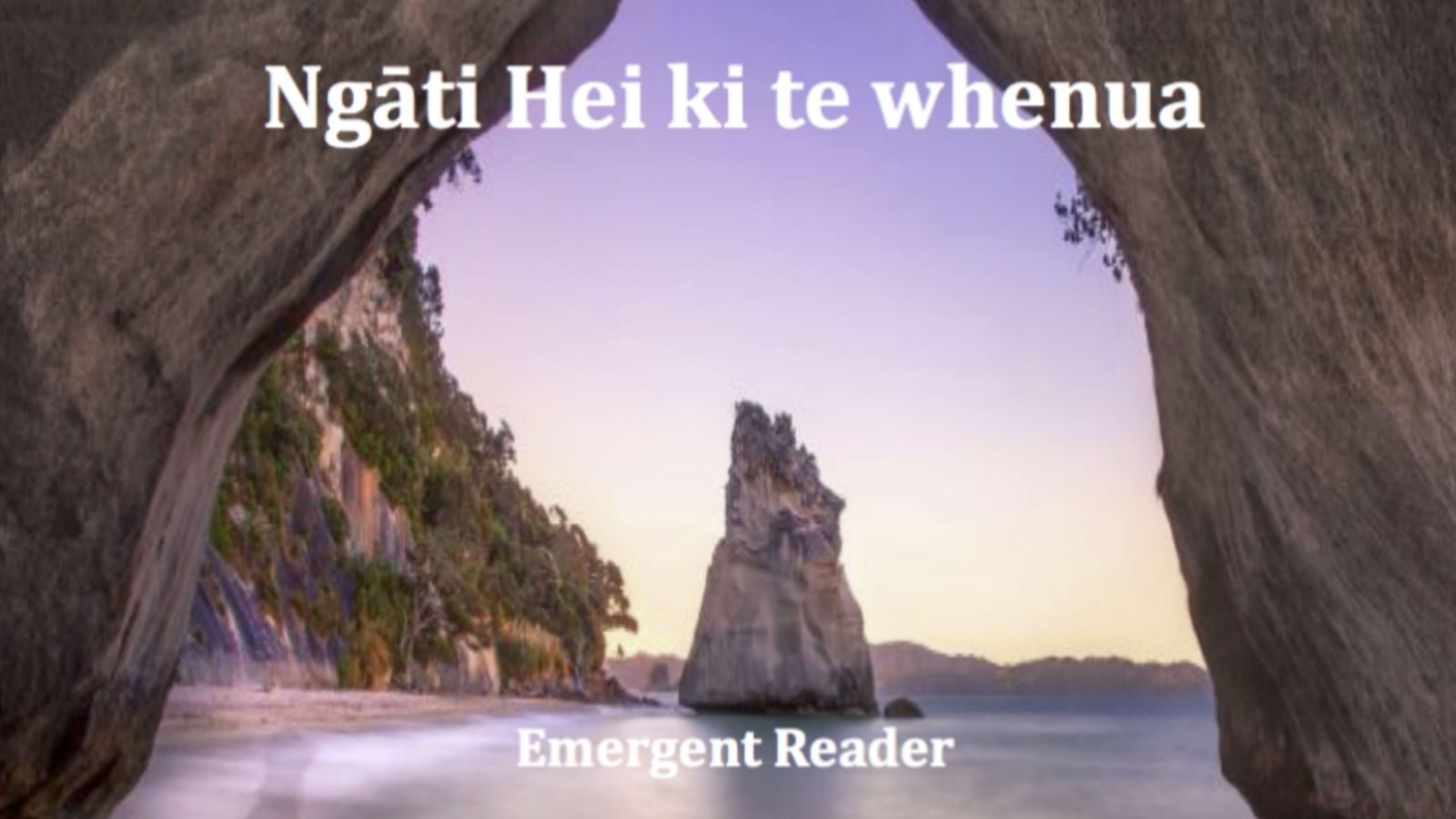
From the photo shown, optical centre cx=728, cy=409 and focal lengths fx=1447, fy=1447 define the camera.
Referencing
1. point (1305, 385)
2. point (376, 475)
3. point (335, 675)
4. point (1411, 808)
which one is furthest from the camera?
point (376, 475)

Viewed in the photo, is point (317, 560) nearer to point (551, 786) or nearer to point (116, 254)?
point (551, 786)

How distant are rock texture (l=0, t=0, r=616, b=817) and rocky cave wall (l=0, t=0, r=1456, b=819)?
0.01 metres

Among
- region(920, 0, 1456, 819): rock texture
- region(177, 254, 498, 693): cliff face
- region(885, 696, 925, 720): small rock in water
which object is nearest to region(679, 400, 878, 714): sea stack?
region(885, 696, 925, 720): small rock in water

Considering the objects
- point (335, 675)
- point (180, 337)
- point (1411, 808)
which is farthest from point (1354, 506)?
point (335, 675)

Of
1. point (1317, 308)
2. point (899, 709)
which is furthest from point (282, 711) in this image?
point (899, 709)

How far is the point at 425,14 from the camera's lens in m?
7.07

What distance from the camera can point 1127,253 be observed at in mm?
8141

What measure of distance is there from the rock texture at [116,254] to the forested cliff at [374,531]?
987 centimetres

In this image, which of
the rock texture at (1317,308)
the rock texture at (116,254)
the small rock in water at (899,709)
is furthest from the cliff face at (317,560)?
the small rock in water at (899,709)

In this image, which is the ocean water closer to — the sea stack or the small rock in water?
the sea stack

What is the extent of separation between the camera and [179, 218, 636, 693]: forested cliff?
1046 inches

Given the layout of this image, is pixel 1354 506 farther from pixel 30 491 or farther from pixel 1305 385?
pixel 30 491

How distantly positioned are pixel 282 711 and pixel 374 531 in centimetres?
1402

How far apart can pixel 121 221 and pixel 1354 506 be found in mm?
5553
